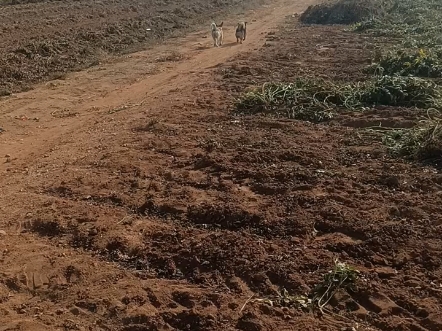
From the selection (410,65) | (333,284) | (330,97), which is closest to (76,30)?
(330,97)

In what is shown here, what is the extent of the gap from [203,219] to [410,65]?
7206 mm

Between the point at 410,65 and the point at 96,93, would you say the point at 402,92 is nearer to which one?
the point at 410,65

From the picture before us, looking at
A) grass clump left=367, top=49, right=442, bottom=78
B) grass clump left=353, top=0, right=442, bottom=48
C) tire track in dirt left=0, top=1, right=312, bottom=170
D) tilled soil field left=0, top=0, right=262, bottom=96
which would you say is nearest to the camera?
tire track in dirt left=0, top=1, right=312, bottom=170

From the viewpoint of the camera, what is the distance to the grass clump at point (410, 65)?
36.8 feet

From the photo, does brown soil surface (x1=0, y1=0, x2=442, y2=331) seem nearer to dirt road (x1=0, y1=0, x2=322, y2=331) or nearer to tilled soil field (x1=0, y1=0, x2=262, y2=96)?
dirt road (x1=0, y1=0, x2=322, y2=331)

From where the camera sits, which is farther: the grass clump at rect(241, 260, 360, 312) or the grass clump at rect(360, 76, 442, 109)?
the grass clump at rect(360, 76, 442, 109)

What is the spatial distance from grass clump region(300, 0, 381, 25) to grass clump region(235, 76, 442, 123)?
1135 cm

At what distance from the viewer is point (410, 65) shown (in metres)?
11.3

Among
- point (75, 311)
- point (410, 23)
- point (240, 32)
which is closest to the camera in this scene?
point (75, 311)

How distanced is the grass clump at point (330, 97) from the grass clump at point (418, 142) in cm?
142

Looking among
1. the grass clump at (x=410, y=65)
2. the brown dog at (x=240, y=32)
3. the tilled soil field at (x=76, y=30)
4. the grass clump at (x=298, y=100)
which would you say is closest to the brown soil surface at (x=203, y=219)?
the grass clump at (x=298, y=100)

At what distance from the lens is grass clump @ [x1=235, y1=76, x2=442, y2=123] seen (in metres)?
9.48

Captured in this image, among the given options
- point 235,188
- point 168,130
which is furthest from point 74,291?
point 168,130

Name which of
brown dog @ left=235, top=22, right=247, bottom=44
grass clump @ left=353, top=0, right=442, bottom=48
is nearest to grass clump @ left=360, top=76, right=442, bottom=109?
grass clump @ left=353, top=0, right=442, bottom=48
